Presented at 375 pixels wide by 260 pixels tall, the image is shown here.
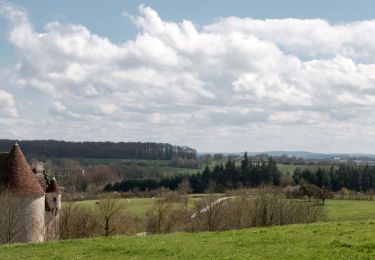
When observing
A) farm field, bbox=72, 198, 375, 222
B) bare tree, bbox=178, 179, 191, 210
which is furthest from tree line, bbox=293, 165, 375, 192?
farm field, bbox=72, 198, 375, 222

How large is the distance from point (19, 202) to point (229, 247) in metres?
20.7

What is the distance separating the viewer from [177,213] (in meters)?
45.8

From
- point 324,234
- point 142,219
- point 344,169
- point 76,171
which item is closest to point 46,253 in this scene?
point 324,234

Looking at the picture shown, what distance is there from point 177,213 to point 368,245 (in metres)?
32.9

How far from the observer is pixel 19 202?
3294 centimetres

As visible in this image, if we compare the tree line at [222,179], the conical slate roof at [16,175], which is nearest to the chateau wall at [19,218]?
the conical slate roof at [16,175]

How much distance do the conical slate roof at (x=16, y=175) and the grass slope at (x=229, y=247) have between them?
12.3 metres

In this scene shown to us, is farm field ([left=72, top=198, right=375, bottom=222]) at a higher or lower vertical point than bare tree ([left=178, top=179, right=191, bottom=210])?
lower

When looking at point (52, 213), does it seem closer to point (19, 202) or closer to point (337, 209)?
point (19, 202)

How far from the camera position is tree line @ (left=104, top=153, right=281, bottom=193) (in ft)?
368

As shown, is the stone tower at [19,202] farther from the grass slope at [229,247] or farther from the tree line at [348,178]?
the tree line at [348,178]

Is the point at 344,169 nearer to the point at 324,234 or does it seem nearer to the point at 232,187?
the point at 232,187

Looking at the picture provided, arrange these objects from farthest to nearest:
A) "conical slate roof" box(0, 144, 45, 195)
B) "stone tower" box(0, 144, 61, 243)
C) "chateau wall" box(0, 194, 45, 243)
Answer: "conical slate roof" box(0, 144, 45, 195), "stone tower" box(0, 144, 61, 243), "chateau wall" box(0, 194, 45, 243)

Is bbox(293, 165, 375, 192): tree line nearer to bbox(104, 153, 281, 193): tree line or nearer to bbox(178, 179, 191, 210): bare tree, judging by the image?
bbox(104, 153, 281, 193): tree line
